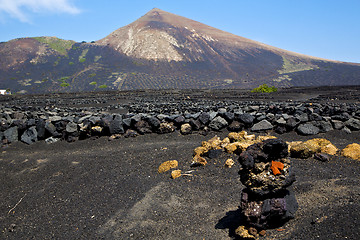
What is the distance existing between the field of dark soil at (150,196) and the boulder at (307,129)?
19cm

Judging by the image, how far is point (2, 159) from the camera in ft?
27.6

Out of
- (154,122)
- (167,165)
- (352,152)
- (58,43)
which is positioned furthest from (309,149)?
(58,43)

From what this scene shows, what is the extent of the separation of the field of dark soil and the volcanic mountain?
6215 centimetres

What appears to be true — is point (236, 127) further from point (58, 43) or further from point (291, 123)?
point (58, 43)

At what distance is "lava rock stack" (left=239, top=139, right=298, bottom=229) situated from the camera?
3.33 meters

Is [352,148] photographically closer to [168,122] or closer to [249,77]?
[168,122]

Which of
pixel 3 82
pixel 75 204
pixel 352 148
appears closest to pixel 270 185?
pixel 352 148

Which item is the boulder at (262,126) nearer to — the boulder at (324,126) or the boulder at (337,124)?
the boulder at (324,126)

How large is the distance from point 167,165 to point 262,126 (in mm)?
4161

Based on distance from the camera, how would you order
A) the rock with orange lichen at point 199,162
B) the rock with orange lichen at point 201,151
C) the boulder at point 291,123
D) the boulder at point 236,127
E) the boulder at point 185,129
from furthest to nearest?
the boulder at point 185,129, the boulder at point 236,127, the boulder at point 291,123, the rock with orange lichen at point 201,151, the rock with orange lichen at point 199,162

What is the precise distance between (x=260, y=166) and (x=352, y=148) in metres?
3.66

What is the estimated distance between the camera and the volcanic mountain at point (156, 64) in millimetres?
75000

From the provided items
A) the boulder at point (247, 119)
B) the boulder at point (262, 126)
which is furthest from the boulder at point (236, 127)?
the boulder at point (262, 126)

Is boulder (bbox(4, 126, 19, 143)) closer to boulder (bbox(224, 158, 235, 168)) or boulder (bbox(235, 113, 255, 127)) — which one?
boulder (bbox(224, 158, 235, 168))
